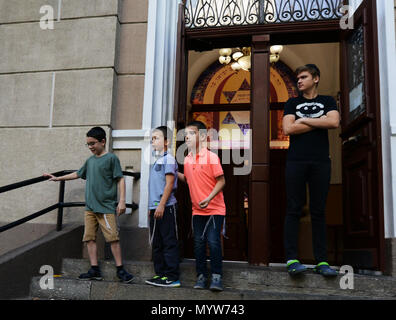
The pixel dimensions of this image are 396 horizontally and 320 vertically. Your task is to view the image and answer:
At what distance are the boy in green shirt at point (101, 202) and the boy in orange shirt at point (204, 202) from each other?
70 cm

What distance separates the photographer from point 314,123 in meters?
3.82

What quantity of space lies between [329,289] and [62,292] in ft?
7.55

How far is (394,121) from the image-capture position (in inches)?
171

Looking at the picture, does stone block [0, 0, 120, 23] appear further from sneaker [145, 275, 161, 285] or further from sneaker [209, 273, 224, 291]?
sneaker [209, 273, 224, 291]

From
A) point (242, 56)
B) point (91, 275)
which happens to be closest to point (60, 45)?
point (91, 275)

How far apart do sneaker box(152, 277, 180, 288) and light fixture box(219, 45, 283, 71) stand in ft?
14.9

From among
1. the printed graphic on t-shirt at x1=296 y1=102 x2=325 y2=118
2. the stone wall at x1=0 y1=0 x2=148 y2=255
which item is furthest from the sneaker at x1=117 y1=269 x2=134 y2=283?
the printed graphic on t-shirt at x1=296 y1=102 x2=325 y2=118

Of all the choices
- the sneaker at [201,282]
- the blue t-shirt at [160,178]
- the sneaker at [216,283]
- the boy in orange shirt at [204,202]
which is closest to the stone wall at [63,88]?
the blue t-shirt at [160,178]

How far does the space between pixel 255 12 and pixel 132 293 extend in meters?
3.48

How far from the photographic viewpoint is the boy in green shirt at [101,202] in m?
3.92

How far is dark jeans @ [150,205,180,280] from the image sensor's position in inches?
146

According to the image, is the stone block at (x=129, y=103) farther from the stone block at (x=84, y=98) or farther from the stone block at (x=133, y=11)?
the stone block at (x=133, y=11)

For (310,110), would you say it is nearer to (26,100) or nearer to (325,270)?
(325,270)
